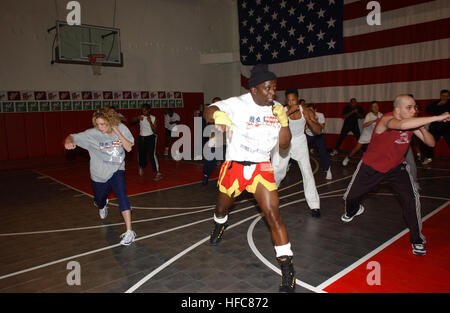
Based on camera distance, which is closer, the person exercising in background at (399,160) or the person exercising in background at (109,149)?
the person exercising in background at (399,160)

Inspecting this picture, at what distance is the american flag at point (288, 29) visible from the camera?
13.2 metres

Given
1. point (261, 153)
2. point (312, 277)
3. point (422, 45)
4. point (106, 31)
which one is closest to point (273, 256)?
point (312, 277)

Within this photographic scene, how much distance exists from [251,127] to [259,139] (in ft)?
0.52

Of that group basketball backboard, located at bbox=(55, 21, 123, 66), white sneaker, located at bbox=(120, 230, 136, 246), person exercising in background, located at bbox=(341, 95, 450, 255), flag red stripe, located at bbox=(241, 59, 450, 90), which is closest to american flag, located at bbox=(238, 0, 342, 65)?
flag red stripe, located at bbox=(241, 59, 450, 90)

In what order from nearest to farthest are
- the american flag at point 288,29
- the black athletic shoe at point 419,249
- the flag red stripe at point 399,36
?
the black athletic shoe at point 419,249 < the flag red stripe at point 399,36 < the american flag at point 288,29

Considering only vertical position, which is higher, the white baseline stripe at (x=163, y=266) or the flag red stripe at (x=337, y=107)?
the flag red stripe at (x=337, y=107)

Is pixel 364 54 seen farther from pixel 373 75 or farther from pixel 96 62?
pixel 96 62

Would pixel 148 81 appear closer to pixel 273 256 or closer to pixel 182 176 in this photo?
pixel 182 176

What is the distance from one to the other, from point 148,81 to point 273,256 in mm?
13254

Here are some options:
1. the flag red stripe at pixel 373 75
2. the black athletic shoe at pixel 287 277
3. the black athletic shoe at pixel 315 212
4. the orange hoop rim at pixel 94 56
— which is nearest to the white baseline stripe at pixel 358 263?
the black athletic shoe at pixel 287 277

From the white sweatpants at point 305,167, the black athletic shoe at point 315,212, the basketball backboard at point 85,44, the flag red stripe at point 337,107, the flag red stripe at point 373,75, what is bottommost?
the black athletic shoe at point 315,212

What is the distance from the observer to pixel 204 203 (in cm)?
695

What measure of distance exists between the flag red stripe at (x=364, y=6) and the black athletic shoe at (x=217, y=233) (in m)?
11.3

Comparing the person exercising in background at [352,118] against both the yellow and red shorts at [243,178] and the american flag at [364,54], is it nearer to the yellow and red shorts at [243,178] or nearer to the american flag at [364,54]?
the american flag at [364,54]
